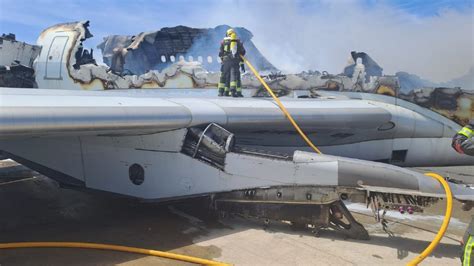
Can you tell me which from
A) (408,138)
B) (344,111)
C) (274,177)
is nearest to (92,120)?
(274,177)

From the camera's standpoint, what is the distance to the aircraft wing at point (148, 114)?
4.49 m

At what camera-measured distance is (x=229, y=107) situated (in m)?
6.90

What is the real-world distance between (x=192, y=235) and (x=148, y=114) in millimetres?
1820

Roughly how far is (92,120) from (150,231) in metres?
1.86

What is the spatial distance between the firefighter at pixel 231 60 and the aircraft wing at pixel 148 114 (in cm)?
147

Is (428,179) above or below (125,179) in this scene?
above

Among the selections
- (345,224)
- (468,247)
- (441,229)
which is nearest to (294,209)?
(345,224)

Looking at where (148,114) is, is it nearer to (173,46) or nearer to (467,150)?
(467,150)

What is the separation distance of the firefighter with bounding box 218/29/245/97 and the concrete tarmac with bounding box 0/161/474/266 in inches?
135

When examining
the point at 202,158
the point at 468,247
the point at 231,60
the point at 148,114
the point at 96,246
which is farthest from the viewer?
the point at 231,60

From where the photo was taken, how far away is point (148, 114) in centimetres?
550

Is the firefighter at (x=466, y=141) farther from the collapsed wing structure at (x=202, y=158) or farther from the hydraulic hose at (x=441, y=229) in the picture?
the collapsed wing structure at (x=202, y=158)

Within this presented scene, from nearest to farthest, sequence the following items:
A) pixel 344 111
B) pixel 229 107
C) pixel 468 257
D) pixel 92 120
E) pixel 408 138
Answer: pixel 468 257 < pixel 92 120 < pixel 229 107 < pixel 344 111 < pixel 408 138

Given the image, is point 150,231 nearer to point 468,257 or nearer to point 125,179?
point 125,179
